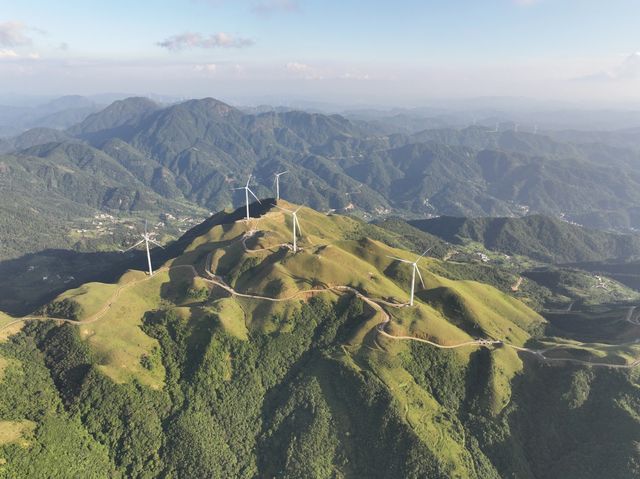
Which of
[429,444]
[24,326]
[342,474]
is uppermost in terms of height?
[24,326]

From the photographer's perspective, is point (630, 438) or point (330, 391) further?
point (330, 391)

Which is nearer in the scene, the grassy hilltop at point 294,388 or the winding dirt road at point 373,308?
the grassy hilltop at point 294,388

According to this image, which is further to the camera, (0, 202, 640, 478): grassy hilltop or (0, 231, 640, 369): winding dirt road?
(0, 231, 640, 369): winding dirt road

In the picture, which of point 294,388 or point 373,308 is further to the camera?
point 373,308

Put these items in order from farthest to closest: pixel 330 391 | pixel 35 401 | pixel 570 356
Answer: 1. pixel 570 356
2. pixel 330 391
3. pixel 35 401

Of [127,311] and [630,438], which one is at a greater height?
[127,311]

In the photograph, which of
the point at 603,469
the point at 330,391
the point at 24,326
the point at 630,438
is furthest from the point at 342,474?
the point at 24,326

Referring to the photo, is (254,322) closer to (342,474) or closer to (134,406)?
(134,406)

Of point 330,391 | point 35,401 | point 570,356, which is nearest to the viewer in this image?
point 35,401
